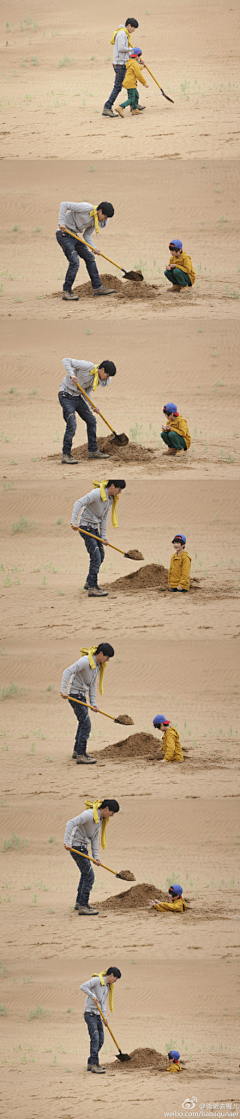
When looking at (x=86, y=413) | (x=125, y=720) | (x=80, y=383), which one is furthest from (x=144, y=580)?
(x=80, y=383)

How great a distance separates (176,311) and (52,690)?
5.47 m

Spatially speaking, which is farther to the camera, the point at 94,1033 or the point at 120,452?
the point at 120,452

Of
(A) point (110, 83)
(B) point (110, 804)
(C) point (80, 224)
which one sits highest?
(A) point (110, 83)

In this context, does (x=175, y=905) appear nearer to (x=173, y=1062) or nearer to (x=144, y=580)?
(x=173, y=1062)

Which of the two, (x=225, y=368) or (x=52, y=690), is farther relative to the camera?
(x=225, y=368)

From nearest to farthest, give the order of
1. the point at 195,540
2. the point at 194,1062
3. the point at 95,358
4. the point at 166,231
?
the point at 194,1062 < the point at 195,540 < the point at 95,358 < the point at 166,231

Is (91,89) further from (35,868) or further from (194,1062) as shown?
(194,1062)

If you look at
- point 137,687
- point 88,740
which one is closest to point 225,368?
point 137,687

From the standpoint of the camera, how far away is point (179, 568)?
58.2 feet

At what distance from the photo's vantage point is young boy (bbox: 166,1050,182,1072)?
40.4 feet

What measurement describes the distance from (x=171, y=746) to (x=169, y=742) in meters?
0.07

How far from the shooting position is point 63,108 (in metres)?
26.3

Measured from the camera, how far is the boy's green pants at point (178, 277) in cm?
2056

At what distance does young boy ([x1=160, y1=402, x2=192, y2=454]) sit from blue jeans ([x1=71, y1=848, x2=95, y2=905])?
5783 millimetres
